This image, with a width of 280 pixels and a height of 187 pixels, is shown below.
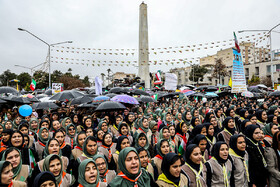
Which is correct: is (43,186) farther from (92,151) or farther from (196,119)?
(196,119)

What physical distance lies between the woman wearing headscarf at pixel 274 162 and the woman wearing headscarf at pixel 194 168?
3.73 ft

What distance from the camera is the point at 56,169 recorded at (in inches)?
103

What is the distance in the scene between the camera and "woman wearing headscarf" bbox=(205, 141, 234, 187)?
→ 279cm

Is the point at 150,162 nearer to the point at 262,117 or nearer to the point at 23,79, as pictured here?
the point at 262,117

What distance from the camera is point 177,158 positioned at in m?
2.44

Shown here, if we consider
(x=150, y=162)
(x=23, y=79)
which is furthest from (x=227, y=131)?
(x=23, y=79)

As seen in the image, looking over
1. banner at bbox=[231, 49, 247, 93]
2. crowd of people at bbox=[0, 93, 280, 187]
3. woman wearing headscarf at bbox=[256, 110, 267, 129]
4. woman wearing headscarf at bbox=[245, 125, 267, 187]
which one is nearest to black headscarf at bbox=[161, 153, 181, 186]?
crowd of people at bbox=[0, 93, 280, 187]

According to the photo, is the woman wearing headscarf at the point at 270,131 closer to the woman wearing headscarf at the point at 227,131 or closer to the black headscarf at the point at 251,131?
the black headscarf at the point at 251,131

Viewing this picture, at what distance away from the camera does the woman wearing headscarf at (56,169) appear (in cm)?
258

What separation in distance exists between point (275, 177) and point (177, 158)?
176cm

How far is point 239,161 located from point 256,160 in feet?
1.36

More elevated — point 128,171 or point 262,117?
point 262,117

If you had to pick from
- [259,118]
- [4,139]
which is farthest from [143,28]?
[4,139]

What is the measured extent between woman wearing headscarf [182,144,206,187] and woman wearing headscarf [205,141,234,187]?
0.32 ft
